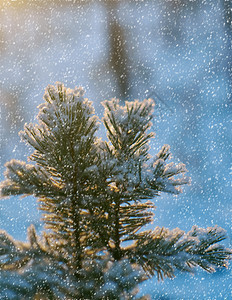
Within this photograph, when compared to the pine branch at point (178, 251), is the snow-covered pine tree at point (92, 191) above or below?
above

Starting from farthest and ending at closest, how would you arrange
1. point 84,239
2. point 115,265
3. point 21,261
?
point 84,239
point 21,261
point 115,265

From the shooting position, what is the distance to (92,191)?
8.65ft

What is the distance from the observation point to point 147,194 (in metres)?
2.72

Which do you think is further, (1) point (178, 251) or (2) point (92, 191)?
(2) point (92, 191)

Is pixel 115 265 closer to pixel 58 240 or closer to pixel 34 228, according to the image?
pixel 58 240

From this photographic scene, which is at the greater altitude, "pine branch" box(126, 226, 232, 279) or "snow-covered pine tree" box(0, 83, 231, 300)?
"snow-covered pine tree" box(0, 83, 231, 300)

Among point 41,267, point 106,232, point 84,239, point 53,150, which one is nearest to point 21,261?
→ point 41,267

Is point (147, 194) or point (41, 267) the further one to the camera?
point (147, 194)

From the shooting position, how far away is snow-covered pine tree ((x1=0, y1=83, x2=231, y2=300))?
245cm

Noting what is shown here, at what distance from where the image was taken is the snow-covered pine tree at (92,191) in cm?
245

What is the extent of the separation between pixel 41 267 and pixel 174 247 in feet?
3.86

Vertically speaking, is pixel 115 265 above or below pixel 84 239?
below

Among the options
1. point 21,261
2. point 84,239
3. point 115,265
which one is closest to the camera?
point 115,265

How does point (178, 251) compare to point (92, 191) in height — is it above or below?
below
